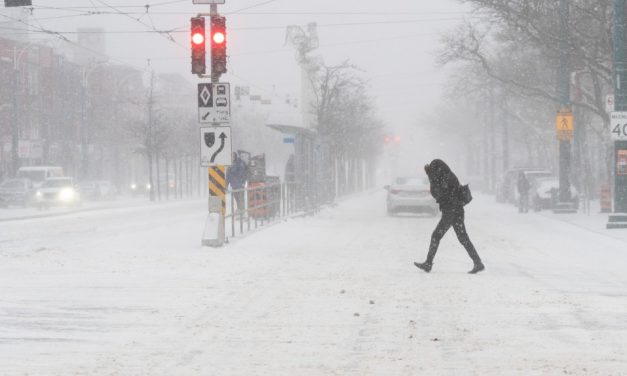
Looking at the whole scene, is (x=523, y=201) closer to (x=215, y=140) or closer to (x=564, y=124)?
(x=564, y=124)

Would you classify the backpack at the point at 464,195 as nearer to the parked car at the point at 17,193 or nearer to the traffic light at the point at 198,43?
the traffic light at the point at 198,43

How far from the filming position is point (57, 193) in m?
50.9

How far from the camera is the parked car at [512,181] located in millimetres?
43469

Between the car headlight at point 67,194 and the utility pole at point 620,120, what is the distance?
32752 mm

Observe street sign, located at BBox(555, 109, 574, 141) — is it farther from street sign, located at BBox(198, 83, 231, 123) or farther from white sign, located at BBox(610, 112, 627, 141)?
street sign, located at BBox(198, 83, 231, 123)

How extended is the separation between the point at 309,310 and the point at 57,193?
42406 mm

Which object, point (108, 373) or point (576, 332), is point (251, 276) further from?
point (108, 373)

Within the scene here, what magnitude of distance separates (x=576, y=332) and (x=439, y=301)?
236cm

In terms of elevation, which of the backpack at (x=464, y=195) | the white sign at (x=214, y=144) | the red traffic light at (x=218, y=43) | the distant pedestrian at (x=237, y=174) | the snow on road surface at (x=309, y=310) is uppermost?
the red traffic light at (x=218, y=43)

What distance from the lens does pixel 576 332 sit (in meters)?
8.89

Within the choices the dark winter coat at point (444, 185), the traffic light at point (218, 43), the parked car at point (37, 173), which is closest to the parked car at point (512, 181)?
the parked car at point (37, 173)

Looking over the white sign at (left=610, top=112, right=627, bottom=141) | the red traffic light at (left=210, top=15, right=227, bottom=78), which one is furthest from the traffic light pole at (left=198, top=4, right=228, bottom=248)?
the white sign at (left=610, top=112, right=627, bottom=141)

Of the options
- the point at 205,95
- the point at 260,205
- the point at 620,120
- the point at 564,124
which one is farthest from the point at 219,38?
the point at 564,124

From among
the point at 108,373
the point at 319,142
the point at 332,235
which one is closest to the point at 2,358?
the point at 108,373
